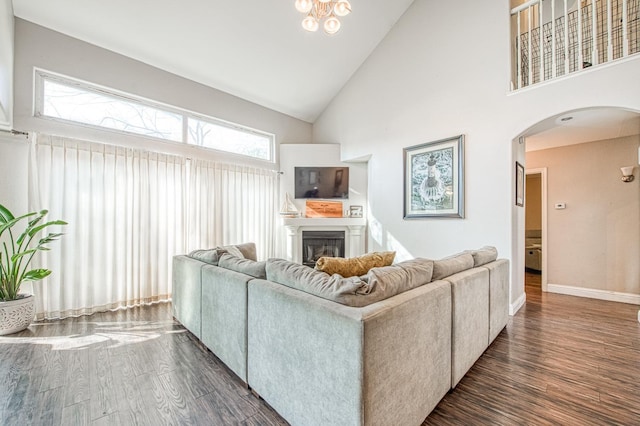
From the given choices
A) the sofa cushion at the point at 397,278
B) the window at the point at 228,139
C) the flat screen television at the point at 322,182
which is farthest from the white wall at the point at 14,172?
the sofa cushion at the point at 397,278

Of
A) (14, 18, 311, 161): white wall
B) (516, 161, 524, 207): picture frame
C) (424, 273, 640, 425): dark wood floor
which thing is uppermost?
(14, 18, 311, 161): white wall

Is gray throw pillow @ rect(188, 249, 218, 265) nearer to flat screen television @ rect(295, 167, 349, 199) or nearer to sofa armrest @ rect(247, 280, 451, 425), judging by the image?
sofa armrest @ rect(247, 280, 451, 425)

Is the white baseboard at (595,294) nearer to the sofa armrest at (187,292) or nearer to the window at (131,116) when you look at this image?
the sofa armrest at (187,292)

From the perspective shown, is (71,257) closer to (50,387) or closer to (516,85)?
(50,387)

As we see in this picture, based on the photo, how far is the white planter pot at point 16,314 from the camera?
2.70 metres

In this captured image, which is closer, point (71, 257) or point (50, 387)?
point (50, 387)

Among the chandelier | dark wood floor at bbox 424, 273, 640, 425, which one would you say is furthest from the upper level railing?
dark wood floor at bbox 424, 273, 640, 425

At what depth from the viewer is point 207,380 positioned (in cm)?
201

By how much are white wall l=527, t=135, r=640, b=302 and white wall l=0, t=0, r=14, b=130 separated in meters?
6.80

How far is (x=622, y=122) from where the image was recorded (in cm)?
344

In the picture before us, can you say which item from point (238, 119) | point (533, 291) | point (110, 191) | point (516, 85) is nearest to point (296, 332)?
point (110, 191)

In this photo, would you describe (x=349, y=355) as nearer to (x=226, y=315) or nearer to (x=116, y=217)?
(x=226, y=315)

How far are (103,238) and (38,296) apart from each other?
0.83 m

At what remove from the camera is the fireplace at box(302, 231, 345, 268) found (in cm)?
546
